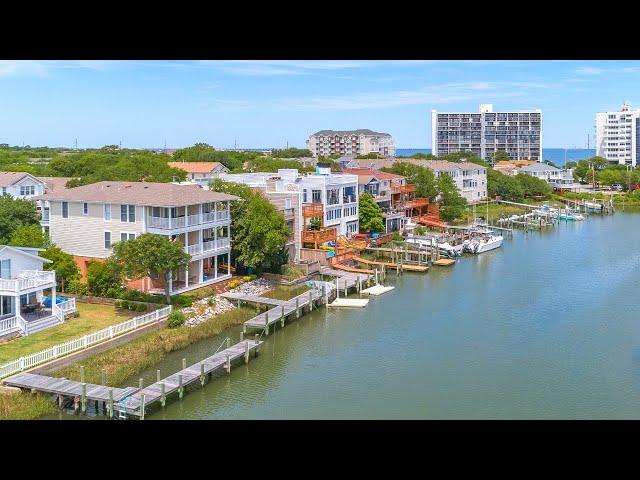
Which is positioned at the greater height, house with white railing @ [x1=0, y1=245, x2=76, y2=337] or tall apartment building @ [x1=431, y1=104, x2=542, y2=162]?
tall apartment building @ [x1=431, y1=104, x2=542, y2=162]

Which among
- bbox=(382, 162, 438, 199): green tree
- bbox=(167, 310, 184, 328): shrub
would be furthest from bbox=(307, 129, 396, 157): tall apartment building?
bbox=(167, 310, 184, 328): shrub

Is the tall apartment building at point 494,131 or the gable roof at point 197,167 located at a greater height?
the tall apartment building at point 494,131

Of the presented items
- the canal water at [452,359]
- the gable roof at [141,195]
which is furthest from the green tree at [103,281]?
the canal water at [452,359]

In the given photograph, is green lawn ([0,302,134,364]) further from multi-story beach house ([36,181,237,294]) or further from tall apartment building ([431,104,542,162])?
tall apartment building ([431,104,542,162])

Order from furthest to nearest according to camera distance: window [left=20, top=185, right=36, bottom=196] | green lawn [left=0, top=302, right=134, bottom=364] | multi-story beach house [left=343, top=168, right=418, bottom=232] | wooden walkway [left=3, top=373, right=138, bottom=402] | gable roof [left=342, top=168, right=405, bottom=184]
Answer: multi-story beach house [left=343, top=168, right=418, bottom=232]
gable roof [left=342, top=168, right=405, bottom=184]
window [left=20, top=185, right=36, bottom=196]
green lawn [left=0, top=302, right=134, bottom=364]
wooden walkway [left=3, top=373, right=138, bottom=402]

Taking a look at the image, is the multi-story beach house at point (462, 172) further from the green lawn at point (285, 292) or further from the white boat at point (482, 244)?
the green lawn at point (285, 292)

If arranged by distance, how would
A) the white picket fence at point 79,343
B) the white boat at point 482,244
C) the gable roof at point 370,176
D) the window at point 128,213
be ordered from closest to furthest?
the white picket fence at point 79,343, the window at point 128,213, the white boat at point 482,244, the gable roof at point 370,176

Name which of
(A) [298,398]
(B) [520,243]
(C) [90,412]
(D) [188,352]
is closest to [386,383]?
(A) [298,398]
